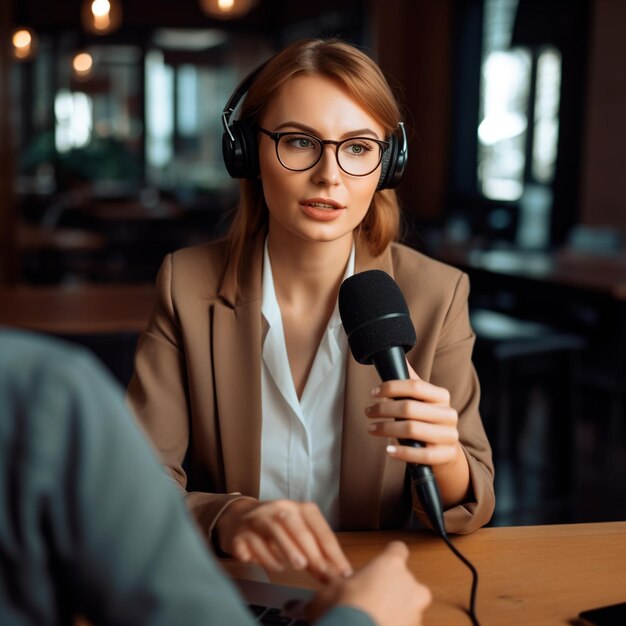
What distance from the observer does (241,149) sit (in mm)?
1468

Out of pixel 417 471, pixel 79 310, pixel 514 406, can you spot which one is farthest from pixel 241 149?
pixel 514 406

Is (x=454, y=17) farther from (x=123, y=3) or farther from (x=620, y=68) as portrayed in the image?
(x=123, y=3)

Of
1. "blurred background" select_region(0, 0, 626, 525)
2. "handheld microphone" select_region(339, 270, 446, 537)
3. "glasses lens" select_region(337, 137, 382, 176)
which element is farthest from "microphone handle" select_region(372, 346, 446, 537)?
"blurred background" select_region(0, 0, 626, 525)

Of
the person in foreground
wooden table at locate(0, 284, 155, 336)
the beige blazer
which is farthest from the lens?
wooden table at locate(0, 284, 155, 336)

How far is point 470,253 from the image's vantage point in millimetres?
5449

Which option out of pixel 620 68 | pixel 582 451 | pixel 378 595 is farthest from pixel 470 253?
pixel 378 595

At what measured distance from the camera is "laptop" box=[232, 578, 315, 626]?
970 mm

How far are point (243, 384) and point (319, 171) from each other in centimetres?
37

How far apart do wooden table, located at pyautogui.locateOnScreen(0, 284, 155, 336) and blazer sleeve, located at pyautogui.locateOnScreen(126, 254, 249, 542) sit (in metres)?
1.44

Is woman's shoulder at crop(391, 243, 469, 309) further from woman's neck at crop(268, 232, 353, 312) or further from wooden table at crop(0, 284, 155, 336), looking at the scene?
wooden table at crop(0, 284, 155, 336)

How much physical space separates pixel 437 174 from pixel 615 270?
426 centimetres

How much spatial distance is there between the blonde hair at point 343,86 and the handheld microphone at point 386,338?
0.37 m

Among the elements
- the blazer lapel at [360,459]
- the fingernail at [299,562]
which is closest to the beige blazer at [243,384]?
the blazer lapel at [360,459]

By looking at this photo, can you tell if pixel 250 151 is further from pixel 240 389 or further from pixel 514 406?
pixel 514 406
